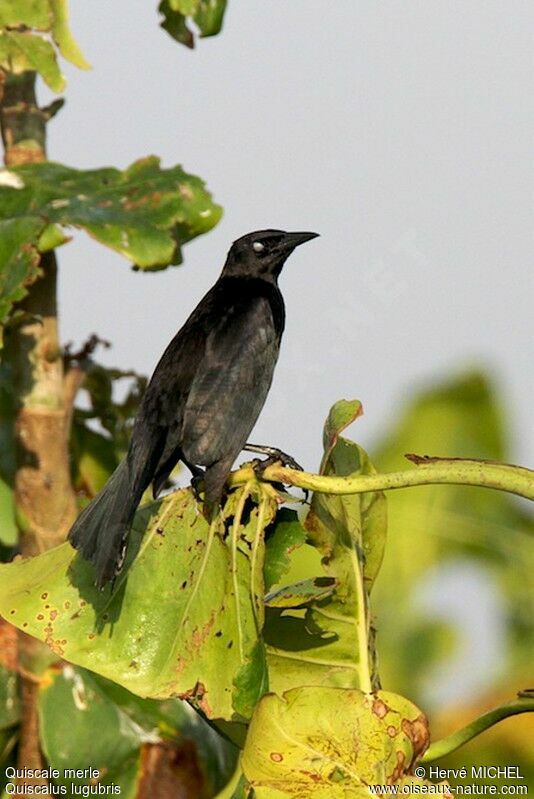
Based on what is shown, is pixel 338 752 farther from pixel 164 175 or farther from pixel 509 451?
pixel 164 175

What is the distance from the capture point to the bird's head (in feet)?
17.9

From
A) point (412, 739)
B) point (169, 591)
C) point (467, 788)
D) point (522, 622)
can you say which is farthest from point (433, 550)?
point (412, 739)

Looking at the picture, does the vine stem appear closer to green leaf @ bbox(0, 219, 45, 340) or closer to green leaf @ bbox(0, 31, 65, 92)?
green leaf @ bbox(0, 219, 45, 340)

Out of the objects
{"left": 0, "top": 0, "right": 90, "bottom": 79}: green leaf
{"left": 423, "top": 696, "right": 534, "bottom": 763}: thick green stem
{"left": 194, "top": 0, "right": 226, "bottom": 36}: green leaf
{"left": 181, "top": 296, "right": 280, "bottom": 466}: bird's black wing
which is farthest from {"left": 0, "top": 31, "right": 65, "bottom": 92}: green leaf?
{"left": 423, "top": 696, "right": 534, "bottom": 763}: thick green stem

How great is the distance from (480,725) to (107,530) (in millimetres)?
1072

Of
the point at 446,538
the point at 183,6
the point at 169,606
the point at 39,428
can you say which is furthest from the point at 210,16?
the point at 169,606

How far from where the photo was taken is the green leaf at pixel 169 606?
3.33 meters

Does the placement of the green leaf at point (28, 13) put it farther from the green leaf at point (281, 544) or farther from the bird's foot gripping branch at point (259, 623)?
the green leaf at point (281, 544)

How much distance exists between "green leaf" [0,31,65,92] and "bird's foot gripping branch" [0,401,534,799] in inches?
80.0

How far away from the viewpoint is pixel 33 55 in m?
5.05

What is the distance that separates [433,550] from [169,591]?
3.39ft

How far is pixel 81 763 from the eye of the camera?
4.64 m

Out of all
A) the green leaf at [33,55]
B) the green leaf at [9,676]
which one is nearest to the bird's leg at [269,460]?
the green leaf at [9,676]

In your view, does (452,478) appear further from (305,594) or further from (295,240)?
(295,240)
